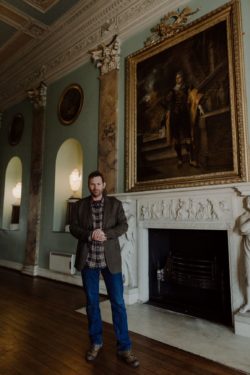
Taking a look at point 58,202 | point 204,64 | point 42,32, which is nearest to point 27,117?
point 42,32

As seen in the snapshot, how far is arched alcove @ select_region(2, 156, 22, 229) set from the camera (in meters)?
8.01

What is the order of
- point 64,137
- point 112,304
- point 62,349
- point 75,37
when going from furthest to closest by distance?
point 64,137, point 75,37, point 62,349, point 112,304

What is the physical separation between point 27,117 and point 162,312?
6.18m

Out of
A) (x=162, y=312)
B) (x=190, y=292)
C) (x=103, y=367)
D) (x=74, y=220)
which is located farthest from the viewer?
(x=190, y=292)

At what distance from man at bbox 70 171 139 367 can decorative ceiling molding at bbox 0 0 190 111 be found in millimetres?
3632

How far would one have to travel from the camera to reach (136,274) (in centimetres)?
425

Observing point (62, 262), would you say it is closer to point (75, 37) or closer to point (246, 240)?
point (246, 240)

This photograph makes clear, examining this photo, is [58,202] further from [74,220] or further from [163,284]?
[74,220]

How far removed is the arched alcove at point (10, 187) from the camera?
8012 millimetres

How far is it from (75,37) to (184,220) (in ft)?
15.6

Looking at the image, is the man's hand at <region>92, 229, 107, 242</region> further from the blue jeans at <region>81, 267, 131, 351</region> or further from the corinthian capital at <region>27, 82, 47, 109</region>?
the corinthian capital at <region>27, 82, 47, 109</region>

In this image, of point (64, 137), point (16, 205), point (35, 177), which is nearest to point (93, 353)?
point (64, 137)

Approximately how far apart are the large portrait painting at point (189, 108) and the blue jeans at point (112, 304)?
6.31 ft

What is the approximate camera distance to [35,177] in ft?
22.0
